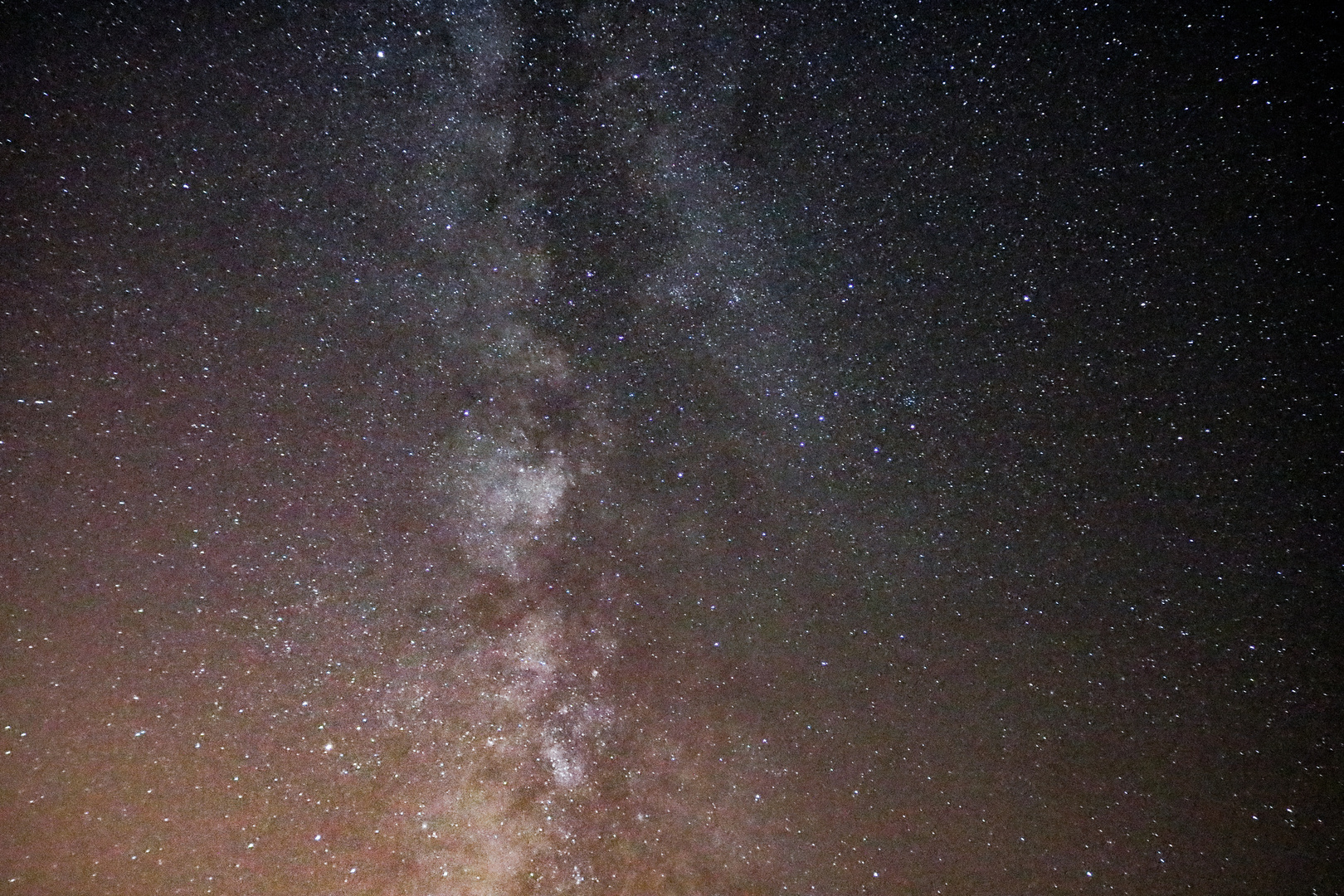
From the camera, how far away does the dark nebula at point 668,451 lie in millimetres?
726

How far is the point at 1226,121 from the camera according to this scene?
0.68 m

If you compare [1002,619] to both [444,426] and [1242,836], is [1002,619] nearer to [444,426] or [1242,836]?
[1242,836]

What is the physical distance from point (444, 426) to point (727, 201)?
59 centimetres

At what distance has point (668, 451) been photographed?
852 millimetres

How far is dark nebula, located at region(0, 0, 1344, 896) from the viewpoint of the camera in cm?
73

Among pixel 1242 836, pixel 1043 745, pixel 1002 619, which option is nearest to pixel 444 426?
pixel 1002 619

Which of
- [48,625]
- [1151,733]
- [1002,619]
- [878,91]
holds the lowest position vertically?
[1151,733]

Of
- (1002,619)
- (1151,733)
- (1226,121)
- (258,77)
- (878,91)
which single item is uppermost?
(258,77)

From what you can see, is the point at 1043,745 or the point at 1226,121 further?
the point at 1043,745

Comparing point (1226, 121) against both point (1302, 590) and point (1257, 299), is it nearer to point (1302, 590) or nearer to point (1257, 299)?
point (1257, 299)

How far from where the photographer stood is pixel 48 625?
32.5 inches

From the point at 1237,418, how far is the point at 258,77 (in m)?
1.53

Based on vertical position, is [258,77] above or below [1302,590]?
above

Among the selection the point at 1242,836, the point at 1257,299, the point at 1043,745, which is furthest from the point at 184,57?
the point at 1242,836
